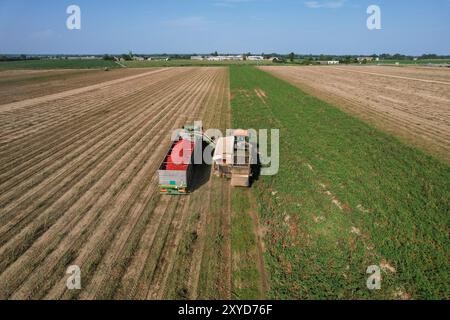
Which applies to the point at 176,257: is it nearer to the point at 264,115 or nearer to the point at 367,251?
the point at 367,251

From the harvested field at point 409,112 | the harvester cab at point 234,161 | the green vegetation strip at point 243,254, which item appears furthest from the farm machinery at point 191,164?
the harvested field at point 409,112

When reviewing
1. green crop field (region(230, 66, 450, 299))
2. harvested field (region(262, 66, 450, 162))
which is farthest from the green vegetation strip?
harvested field (region(262, 66, 450, 162))

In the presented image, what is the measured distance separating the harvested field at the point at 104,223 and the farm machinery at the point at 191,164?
24.1 inches

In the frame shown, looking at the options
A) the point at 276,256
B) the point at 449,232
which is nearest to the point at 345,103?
the point at 449,232

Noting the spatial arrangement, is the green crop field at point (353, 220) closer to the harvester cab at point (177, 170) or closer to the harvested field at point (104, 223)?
the harvested field at point (104, 223)

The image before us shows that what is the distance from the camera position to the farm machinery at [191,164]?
38.2 ft

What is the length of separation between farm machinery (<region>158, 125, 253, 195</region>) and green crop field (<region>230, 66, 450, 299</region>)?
1240 millimetres

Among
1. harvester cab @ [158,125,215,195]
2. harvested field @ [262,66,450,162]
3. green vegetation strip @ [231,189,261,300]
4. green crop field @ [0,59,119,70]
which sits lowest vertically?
green vegetation strip @ [231,189,261,300]

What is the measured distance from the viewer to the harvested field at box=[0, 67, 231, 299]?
7570 mm

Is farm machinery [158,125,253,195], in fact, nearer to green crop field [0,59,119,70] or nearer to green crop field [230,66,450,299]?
green crop field [230,66,450,299]

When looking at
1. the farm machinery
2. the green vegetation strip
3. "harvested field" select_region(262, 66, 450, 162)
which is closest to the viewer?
the green vegetation strip

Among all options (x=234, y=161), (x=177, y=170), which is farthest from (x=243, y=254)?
(x=234, y=161)

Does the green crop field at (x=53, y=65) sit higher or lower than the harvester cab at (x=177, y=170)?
higher
